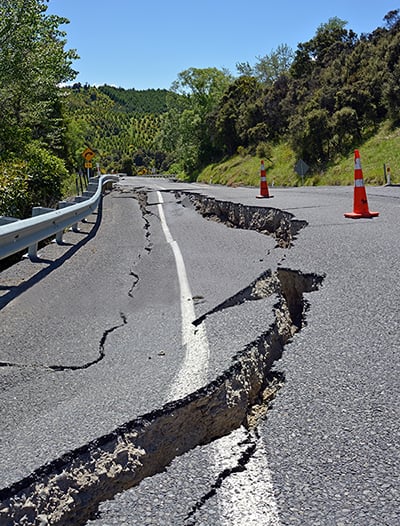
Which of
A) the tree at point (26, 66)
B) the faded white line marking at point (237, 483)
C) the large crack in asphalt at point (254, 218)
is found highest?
the tree at point (26, 66)

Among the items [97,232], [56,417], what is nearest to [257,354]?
[56,417]

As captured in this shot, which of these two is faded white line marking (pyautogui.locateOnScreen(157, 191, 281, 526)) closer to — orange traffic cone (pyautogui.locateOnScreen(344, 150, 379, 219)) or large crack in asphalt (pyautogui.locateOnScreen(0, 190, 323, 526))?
large crack in asphalt (pyautogui.locateOnScreen(0, 190, 323, 526))

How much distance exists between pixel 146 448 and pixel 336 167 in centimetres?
2958

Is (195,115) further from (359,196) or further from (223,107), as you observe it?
(359,196)

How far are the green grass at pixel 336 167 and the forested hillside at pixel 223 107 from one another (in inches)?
11.2

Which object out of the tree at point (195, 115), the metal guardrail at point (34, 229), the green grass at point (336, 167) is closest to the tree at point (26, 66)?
the metal guardrail at point (34, 229)

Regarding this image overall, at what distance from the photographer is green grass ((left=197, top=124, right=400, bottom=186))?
26.1 metres

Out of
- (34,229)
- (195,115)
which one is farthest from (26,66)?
(195,115)

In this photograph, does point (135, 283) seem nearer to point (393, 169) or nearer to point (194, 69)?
point (393, 169)

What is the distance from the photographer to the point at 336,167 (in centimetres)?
3027

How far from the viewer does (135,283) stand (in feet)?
20.4

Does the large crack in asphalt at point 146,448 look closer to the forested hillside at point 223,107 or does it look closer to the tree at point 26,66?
the forested hillside at point 223,107

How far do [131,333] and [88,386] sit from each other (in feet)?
3.66

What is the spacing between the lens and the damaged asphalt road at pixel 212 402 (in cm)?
208
